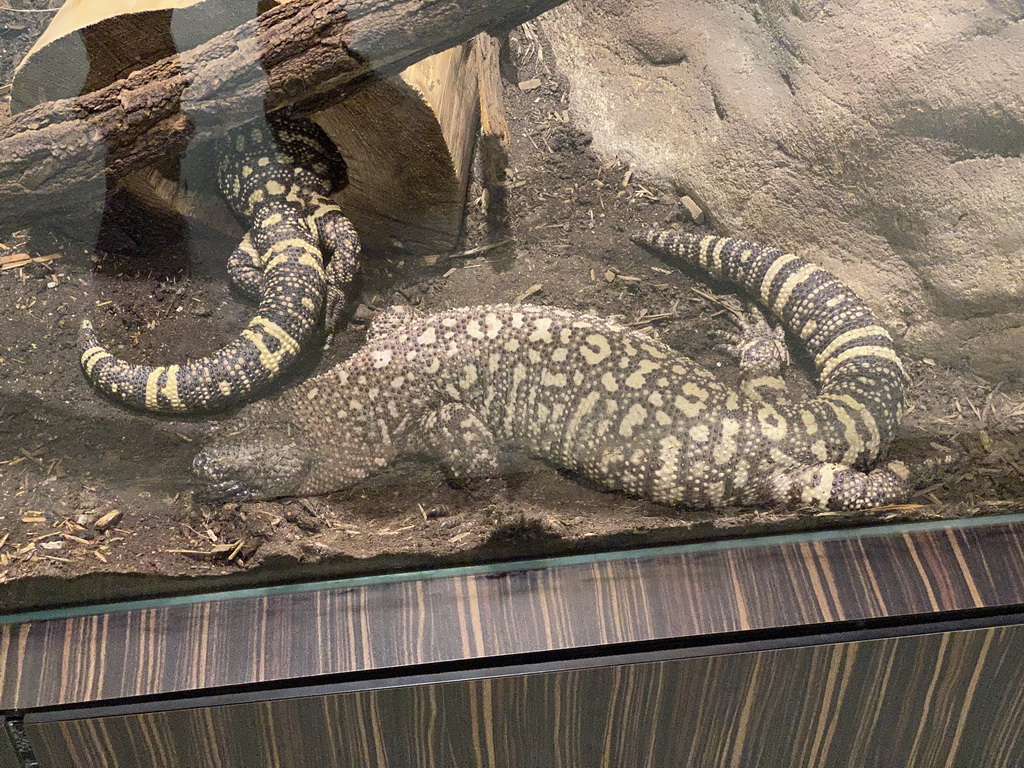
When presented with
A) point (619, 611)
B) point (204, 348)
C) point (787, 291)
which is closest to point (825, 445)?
point (787, 291)

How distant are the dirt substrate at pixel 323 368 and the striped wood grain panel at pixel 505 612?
63 millimetres

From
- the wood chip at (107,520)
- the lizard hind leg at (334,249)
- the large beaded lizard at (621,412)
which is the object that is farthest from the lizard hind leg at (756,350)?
the wood chip at (107,520)

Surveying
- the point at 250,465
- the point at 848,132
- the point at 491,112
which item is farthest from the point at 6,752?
the point at 848,132

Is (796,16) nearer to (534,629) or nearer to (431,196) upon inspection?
(431,196)

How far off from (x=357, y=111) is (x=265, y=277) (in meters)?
0.34

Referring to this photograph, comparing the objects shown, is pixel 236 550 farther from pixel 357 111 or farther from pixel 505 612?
pixel 357 111

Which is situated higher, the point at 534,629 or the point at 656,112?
the point at 656,112

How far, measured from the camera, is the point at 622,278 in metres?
1.39

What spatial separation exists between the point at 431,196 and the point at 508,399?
41 cm

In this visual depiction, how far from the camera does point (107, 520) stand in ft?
4.62

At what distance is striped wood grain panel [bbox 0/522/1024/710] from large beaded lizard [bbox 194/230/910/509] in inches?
5.7

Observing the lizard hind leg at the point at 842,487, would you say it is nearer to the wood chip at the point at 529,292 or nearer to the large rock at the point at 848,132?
the large rock at the point at 848,132

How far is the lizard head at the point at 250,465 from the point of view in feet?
4.59

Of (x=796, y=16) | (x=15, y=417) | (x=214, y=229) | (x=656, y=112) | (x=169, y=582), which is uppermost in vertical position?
(x=796, y=16)
